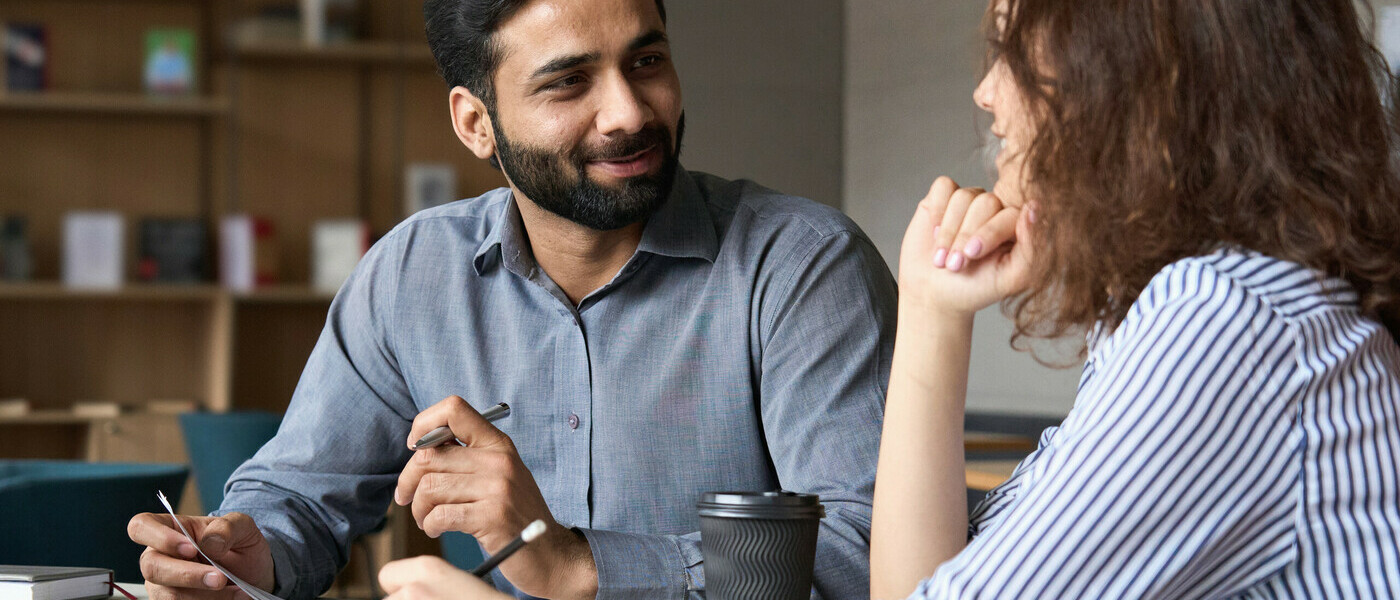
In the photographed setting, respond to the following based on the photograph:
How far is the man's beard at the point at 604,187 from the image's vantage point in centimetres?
148

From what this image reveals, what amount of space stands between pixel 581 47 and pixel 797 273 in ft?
1.19

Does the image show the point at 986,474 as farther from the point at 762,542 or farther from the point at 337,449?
the point at 762,542

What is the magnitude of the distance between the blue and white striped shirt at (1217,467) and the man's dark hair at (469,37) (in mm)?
911

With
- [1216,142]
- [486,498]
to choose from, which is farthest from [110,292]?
[1216,142]

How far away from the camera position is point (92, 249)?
472 centimetres

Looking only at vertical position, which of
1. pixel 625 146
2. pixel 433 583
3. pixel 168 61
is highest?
pixel 168 61

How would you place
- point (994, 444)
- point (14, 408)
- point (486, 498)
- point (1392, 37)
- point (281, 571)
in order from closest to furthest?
point (486, 498) → point (281, 571) → point (1392, 37) → point (994, 444) → point (14, 408)

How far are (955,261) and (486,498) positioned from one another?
459 millimetres

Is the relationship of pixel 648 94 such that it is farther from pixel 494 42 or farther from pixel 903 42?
pixel 903 42

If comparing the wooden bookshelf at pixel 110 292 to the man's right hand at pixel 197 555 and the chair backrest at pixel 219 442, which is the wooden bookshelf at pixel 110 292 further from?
the man's right hand at pixel 197 555

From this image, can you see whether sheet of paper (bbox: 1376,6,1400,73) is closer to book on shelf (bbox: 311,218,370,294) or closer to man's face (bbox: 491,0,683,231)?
man's face (bbox: 491,0,683,231)

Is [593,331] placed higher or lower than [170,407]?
higher

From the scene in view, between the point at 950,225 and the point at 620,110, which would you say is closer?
the point at 950,225

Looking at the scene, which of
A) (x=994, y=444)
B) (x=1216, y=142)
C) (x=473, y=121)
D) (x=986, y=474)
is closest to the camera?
(x=1216, y=142)
